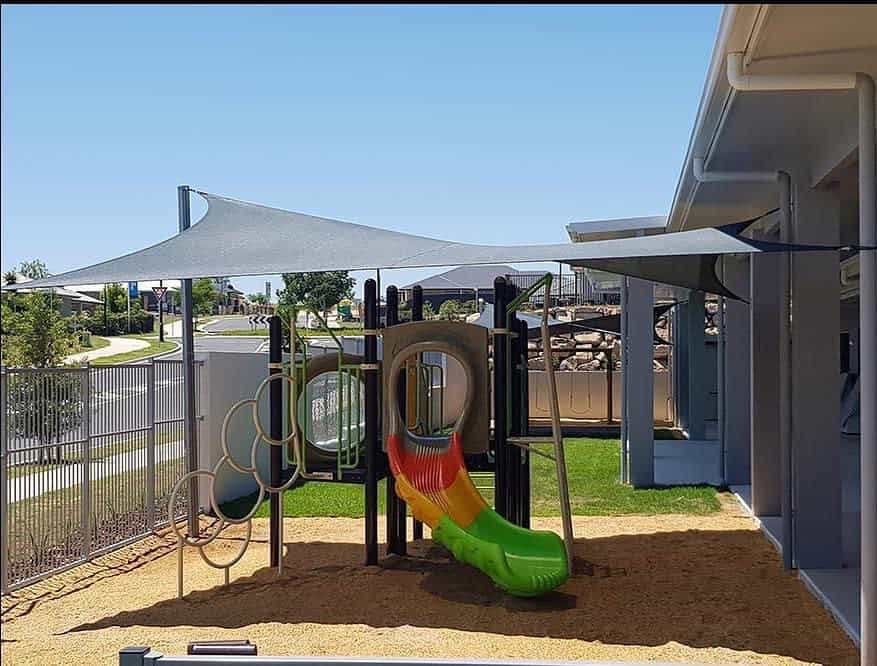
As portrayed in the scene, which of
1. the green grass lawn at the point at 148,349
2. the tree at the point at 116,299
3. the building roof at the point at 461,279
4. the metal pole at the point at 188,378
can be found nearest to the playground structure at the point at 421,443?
the metal pole at the point at 188,378

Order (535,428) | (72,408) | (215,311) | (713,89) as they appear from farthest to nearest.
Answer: (215,311) < (535,428) < (72,408) < (713,89)

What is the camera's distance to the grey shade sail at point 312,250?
6738mm

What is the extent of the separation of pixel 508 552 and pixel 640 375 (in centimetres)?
613

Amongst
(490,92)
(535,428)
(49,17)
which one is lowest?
(535,428)

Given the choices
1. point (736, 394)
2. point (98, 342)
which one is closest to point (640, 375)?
point (736, 394)

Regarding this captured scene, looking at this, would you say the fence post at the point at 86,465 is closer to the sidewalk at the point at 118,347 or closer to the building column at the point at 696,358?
the building column at the point at 696,358

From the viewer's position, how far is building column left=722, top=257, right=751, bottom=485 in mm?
12617

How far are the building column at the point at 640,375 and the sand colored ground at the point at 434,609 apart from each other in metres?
3.52

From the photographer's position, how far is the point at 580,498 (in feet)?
40.7

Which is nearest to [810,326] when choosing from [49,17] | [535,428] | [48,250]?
[49,17]

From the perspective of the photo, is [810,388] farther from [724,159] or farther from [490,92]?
[490,92]

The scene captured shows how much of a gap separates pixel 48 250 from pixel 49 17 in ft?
127

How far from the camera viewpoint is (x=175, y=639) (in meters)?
6.62

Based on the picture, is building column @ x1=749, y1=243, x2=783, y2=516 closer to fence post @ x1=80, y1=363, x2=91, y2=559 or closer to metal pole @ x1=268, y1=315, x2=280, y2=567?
metal pole @ x1=268, y1=315, x2=280, y2=567
